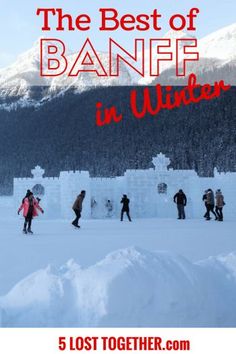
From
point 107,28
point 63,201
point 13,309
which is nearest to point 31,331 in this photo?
point 13,309

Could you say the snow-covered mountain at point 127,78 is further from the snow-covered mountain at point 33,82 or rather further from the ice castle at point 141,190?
the ice castle at point 141,190

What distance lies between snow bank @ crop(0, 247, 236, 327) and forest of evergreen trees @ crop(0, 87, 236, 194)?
215ft

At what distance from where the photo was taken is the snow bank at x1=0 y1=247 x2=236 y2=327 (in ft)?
16.1

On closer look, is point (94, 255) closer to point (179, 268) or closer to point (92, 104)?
point (179, 268)

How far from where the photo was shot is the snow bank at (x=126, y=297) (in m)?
4.91

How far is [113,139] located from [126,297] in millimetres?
78369

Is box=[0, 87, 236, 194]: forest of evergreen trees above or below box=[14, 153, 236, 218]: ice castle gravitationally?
above

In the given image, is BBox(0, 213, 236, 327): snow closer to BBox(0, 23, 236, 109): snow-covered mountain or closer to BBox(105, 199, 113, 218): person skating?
BBox(105, 199, 113, 218): person skating

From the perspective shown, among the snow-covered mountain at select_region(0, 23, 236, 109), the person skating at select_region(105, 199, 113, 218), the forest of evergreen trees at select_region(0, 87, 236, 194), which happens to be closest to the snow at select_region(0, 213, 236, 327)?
the person skating at select_region(105, 199, 113, 218)

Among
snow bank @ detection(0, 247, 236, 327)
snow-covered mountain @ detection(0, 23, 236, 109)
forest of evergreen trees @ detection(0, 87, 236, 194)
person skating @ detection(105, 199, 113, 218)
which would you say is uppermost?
snow-covered mountain @ detection(0, 23, 236, 109)

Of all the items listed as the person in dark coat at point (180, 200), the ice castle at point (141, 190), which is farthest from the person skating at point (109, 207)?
the person in dark coat at point (180, 200)

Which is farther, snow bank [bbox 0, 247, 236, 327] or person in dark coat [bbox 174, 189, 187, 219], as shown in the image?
person in dark coat [bbox 174, 189, 187, 219]

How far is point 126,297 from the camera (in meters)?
4.98

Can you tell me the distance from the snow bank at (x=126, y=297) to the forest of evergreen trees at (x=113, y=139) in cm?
6552
